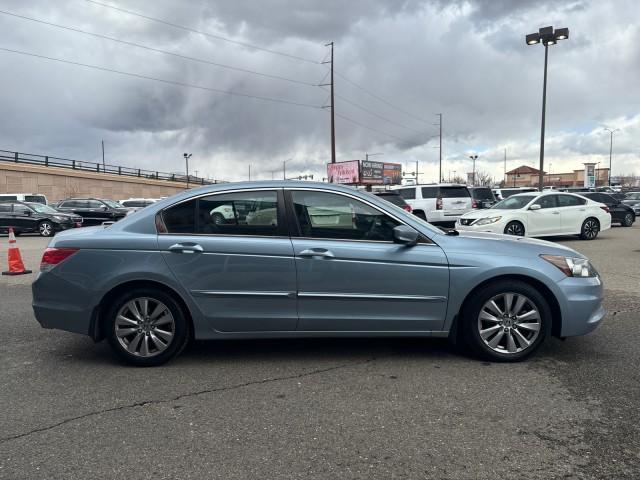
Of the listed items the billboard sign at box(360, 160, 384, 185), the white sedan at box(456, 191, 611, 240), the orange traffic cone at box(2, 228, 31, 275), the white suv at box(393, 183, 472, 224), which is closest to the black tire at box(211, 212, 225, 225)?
the orange traffic cone at box(2, 228, 31, 275)

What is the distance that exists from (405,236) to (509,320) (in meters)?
1.17

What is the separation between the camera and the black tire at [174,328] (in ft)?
14.1

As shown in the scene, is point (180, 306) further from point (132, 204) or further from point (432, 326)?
point (132, 204)

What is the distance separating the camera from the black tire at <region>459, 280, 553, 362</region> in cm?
429

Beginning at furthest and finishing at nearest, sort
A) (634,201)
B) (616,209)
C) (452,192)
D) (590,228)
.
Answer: (634,201)
(616,209)
(452,192)
(590,228)

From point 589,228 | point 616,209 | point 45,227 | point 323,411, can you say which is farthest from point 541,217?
point 45,227

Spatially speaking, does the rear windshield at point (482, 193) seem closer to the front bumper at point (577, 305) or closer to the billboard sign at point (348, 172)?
the front bumper at point (577, 305)

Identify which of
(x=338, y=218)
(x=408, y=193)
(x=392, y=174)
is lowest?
(x=338, y=218)

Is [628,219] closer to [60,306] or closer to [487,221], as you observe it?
[487,221]

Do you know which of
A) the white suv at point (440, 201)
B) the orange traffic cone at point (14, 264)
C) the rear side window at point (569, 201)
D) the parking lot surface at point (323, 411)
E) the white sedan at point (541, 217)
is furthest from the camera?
the white suv at point (440, 201)

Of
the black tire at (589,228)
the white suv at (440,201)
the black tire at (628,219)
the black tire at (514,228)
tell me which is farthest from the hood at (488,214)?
the black tire at (628,219)

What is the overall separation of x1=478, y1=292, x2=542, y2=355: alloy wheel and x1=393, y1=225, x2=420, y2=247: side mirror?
832mm

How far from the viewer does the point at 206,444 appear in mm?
3062

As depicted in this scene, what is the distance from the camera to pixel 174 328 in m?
4.35
